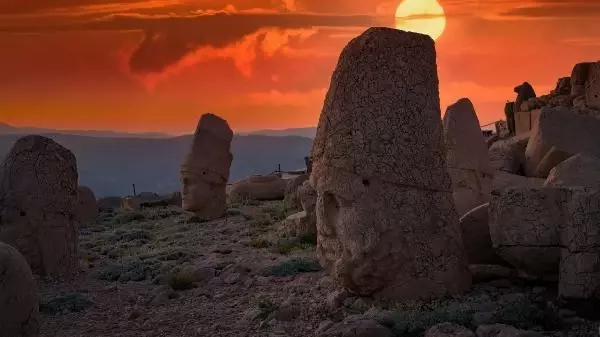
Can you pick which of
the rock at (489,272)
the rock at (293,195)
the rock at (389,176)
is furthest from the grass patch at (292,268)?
the rock at (293,195)

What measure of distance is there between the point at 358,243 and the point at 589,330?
244 centimetres

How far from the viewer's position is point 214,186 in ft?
60.1

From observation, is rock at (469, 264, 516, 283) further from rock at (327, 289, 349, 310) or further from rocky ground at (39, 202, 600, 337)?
rock at (327, 289, 349, 310)

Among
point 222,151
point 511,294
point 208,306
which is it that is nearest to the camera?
point 511,294

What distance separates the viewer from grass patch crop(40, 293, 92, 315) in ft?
30.9

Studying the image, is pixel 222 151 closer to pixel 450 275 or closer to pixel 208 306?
pixel 208 306

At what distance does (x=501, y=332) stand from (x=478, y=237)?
279 cm

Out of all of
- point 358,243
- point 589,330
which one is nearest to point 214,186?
point 358,243

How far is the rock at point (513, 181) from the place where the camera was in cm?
1381

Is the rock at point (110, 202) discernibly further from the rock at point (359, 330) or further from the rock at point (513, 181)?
the rock at point (359, 330)

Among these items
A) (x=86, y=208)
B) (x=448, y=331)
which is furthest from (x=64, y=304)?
(x=86, y=208)

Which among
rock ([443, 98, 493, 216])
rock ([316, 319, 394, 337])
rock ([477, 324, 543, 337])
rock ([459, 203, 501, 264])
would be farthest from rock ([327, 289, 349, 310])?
rock ([443, 98, 493, 216])

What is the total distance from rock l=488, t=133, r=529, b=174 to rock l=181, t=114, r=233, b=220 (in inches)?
250

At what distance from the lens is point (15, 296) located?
6.11 meters
